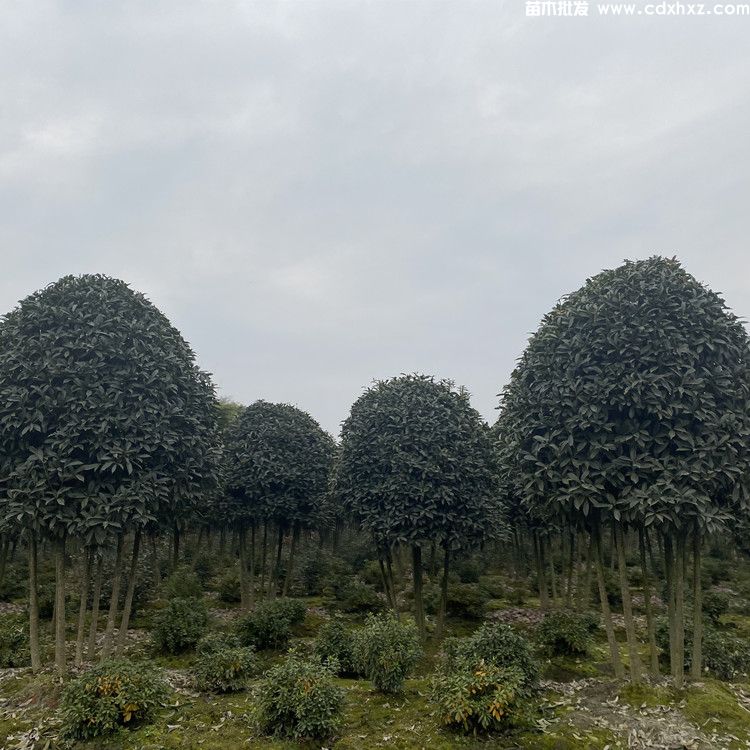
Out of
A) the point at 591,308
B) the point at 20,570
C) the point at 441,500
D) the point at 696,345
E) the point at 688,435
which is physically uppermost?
the point at 591,308

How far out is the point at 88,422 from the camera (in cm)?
975

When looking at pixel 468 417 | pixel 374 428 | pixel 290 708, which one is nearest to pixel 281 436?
pixel 374 428

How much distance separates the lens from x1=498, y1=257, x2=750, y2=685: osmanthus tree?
28.8ft

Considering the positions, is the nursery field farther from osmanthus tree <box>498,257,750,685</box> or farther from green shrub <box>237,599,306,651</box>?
osmanthus tree <box>498,257,750,685</box>

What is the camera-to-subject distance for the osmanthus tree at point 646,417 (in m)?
8.78

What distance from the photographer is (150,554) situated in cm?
2462

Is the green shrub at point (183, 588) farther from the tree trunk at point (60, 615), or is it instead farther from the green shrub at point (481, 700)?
the green shrub at point (481, 700)

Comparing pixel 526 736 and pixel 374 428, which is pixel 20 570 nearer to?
pixel 374 428

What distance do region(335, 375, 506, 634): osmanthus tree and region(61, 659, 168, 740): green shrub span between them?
237 inches

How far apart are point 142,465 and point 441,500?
6662mm

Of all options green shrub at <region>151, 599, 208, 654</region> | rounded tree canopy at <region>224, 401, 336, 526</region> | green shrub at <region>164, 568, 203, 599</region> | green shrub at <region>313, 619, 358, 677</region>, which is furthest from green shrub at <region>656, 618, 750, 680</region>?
green shrub at <region>164, 568, 203, 599</region>

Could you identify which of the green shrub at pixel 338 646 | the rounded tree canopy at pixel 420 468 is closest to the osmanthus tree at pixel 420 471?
the rounded tree canopy at pixel 420 468

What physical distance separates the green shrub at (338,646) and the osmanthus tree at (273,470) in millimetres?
5705

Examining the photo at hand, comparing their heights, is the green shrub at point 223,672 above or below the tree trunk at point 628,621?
below
